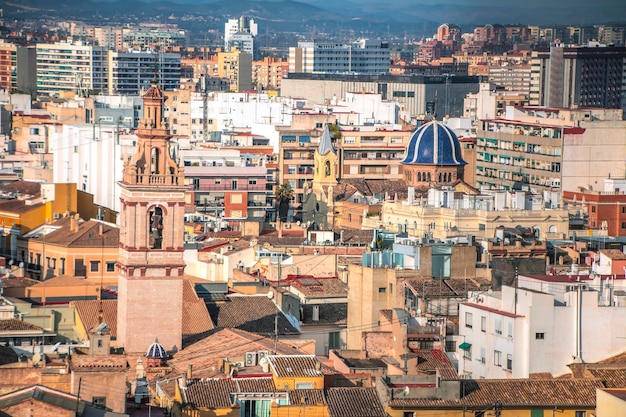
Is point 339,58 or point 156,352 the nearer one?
point 156,352

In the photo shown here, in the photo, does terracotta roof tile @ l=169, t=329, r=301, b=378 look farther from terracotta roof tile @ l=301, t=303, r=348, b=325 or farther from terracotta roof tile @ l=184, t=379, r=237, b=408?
terracotta roof tile @ l=301, t=303, r=348, b=325

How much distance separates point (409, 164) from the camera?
60.1 meters

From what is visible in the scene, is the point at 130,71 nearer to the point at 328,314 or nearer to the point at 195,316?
the point at 328,314

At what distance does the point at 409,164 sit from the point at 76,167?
11107mm

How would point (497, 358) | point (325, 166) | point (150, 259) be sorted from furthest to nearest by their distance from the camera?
A: point (325, 166)
point (150, 259)
point (497, 358)

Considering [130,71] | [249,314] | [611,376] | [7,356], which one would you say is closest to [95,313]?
[249,314]

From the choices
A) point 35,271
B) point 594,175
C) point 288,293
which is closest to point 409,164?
point 594,175

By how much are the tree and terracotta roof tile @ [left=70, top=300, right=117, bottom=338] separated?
31.9 meters

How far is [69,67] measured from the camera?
160125 mm

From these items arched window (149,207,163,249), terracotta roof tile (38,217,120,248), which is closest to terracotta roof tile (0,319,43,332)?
arched window (149,207,163,249)

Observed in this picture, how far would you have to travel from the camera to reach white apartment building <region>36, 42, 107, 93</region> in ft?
516

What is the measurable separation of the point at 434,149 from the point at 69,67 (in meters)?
103

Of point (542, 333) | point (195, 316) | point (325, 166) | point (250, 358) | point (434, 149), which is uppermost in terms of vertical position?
point (434, 149)

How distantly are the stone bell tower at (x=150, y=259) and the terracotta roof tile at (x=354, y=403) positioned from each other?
7.22 m
